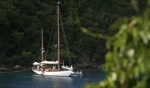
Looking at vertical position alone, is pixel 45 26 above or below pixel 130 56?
below

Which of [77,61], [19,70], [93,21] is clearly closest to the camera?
[19,70]

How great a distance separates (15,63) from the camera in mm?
71312

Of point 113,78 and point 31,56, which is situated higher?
point 113,78

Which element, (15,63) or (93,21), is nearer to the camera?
(15,63)

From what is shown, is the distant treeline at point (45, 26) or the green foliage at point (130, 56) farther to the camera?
the distant treeline at point (45, 26)

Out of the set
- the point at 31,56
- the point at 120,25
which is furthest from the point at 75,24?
the point at 120,25

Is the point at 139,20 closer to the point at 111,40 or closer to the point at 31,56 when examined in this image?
the point at 111,40

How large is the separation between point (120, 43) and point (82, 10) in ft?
295

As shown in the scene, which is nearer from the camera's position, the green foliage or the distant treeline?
the green foliage

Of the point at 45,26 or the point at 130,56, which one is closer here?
the point at 130,56

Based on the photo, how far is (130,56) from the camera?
339 cm

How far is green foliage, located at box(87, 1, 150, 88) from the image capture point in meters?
3.33

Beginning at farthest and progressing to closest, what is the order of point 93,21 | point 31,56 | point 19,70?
point 93,21
point 31,56
point 19,70

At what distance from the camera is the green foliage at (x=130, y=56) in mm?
3328
